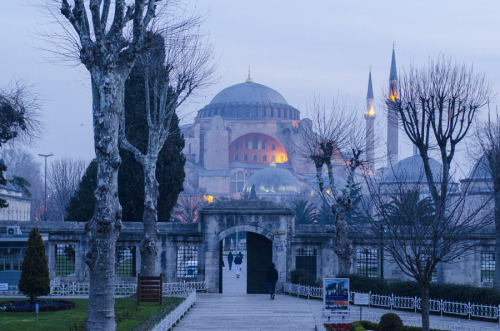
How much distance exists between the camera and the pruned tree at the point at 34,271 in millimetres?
19828

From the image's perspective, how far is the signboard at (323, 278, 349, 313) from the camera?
1728cm

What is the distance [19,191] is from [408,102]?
158 feet

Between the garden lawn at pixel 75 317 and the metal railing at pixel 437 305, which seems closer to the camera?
the garden lawn at pixel 75 317

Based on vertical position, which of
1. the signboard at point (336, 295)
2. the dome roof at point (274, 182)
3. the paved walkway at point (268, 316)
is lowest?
the paved walkway at point (268, 316)

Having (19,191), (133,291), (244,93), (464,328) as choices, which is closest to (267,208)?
(133,291)

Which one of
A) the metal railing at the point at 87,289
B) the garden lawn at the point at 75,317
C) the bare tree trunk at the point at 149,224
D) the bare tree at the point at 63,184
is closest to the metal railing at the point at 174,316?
the garden lawn at the point at 75,317

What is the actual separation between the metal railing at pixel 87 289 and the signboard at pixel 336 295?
8113 millimetres

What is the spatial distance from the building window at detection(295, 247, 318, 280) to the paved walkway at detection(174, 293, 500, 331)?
3.91 meters

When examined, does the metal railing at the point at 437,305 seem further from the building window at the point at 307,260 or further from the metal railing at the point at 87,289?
the metal railing at the point at 87,289

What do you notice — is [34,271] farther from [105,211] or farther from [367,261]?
[367,261]

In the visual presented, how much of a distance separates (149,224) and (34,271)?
173 inches

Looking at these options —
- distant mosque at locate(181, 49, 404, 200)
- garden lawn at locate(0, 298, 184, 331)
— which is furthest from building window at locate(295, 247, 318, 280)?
distant mosque at locate(181, 49, 404, 200)


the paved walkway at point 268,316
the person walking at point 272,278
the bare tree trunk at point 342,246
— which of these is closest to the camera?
the paved walkway at point 268,316

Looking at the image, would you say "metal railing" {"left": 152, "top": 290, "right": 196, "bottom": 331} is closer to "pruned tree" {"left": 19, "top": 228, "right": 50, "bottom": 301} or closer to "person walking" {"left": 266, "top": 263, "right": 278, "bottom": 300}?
"person walking" {"left": 266, "top": 263, "right": 278, "bottom": 300}
